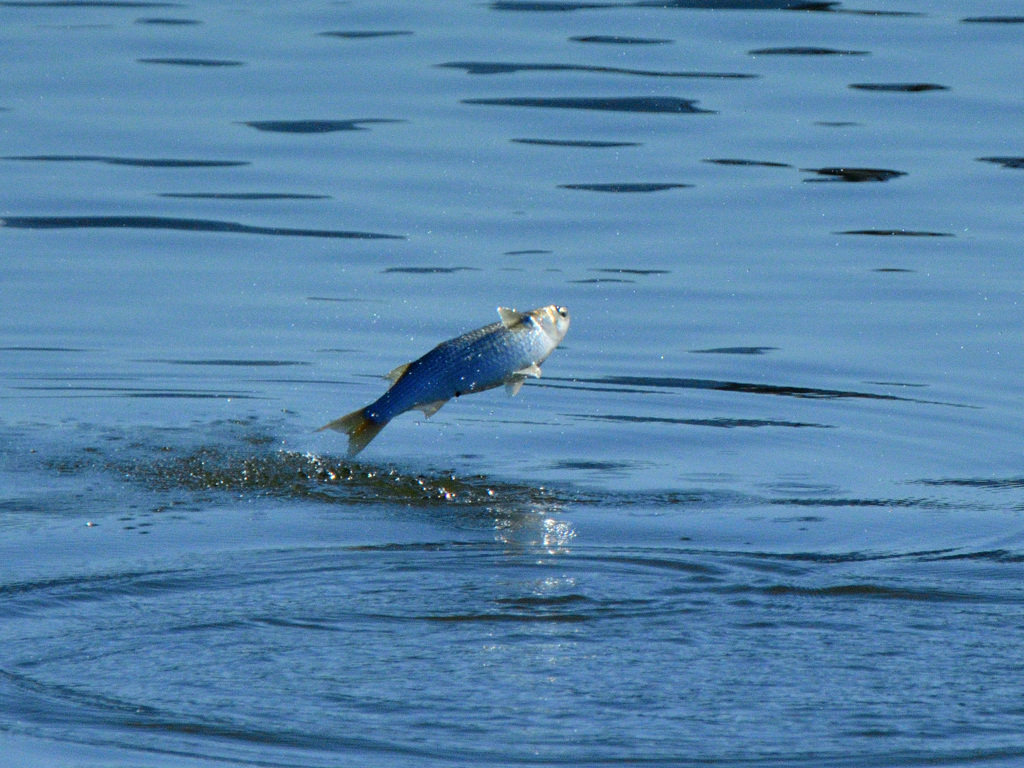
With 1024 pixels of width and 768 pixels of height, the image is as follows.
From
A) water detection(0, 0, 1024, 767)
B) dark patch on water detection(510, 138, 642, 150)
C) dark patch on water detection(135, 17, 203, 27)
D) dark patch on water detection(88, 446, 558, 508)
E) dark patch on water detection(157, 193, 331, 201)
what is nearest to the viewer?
water detection(0, 0, 1024, 767)

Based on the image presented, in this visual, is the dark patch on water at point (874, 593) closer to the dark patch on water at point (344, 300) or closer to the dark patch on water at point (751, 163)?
the dark patch on water at point (344, 300)

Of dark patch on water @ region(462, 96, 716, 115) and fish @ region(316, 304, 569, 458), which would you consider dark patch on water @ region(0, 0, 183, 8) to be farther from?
fish @ region(316, 304, 569, 458)

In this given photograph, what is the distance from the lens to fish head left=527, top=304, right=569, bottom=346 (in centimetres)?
679

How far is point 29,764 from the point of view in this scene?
461cm

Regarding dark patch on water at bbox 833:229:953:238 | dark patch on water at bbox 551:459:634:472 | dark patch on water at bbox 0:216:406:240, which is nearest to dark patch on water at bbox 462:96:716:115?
dark patch on water at bbox 833:229:953:238

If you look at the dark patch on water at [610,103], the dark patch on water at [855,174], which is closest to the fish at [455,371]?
the dark patch on water at [855,174]

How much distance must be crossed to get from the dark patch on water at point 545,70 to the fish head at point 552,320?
8747 mm

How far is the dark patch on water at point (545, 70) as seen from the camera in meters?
15.4

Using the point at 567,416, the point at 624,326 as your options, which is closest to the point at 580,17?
the point at 624,326

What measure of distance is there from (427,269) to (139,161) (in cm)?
335

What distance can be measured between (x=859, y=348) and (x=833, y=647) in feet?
15.8

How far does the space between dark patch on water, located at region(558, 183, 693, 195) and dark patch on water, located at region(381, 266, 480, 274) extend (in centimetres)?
192

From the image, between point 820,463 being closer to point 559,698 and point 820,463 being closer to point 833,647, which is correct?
point 833,647

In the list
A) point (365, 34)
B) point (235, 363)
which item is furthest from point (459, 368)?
point (365, 34)
